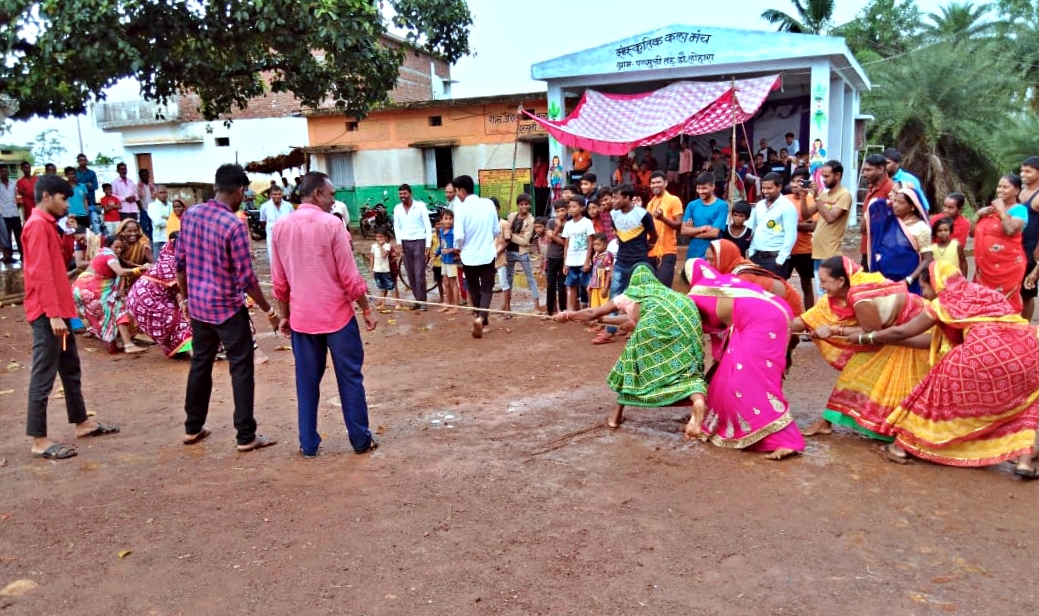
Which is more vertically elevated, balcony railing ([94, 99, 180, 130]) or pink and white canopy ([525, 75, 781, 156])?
balcony railing ([94, 99, 180, 130])

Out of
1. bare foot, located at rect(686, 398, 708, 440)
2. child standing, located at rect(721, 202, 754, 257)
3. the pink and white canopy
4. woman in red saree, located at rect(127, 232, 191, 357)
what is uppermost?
the pink and white canopy

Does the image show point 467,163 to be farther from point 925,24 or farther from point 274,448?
point 925,24

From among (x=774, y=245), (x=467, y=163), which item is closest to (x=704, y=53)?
(x=467, y=163)

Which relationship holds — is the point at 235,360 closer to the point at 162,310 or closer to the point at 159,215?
the point at 162,310

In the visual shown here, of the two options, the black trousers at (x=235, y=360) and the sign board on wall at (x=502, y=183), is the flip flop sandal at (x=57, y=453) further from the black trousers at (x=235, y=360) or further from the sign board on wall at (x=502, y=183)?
the sign board on wall at (x=502, y=183)

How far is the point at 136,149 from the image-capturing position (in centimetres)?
3180

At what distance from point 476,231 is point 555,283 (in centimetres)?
127

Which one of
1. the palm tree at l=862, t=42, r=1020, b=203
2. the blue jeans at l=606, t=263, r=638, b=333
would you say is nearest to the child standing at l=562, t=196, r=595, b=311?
the blue jeans at l=606, t=263, r=638, b=333

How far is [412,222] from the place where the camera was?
9922 millimetres

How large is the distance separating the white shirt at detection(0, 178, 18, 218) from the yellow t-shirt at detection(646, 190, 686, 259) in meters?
11.9

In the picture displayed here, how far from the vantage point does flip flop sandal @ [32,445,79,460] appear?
5.11 metres

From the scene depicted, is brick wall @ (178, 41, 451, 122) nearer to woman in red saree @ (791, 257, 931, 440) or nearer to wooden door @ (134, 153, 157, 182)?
wooden door @ (134, 153, 157, 182)

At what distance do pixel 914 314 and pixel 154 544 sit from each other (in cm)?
436

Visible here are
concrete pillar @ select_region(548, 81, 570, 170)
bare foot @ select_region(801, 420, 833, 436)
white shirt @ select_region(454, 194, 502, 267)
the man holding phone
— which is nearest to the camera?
bare foot @ select_region(801, 420, 833, 436)
